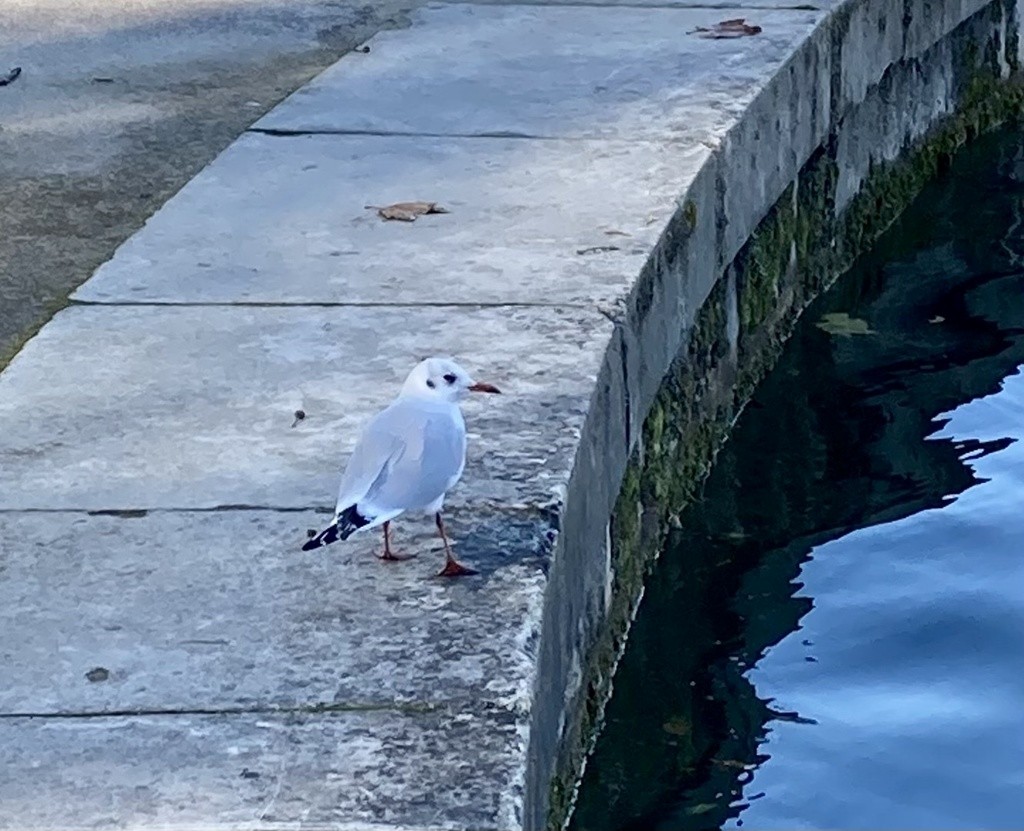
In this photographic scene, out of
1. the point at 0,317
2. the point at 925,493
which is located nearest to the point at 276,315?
the point at 0,317

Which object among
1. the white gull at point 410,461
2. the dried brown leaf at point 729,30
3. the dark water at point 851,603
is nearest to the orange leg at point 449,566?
the white gull at point 410,461

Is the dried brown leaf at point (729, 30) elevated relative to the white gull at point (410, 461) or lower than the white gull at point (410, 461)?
lower

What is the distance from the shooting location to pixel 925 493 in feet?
16.0

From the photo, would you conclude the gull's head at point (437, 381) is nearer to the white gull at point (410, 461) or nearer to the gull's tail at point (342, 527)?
the white gull at point (410, 461)

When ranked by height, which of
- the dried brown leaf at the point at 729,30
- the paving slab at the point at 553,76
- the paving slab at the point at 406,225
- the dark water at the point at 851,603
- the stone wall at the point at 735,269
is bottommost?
the dark water at the point at 851,603

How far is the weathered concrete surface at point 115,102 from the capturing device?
4520 mm

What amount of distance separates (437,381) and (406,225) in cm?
137

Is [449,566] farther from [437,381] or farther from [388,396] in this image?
[388,396]

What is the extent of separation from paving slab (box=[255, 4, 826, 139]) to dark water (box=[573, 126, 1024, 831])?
0.80 metres

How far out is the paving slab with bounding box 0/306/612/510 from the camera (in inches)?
126

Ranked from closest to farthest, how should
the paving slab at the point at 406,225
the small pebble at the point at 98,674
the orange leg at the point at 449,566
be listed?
1. the small pebble at the point at 98,674
2. the orange leg at the point at 449,566
3. the paving slab at the point at 406,225

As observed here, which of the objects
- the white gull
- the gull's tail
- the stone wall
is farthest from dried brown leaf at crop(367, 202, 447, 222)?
the gull's tail

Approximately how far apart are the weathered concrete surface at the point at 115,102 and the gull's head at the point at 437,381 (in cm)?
122

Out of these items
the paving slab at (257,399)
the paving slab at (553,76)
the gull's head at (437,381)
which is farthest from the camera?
the paving slab at (553,76)
